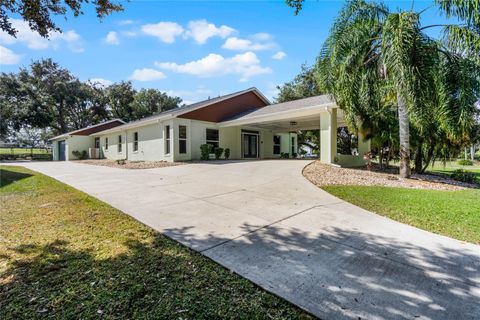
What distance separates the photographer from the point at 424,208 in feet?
17.8

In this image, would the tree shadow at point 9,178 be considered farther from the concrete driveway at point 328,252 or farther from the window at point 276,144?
the window at point 276,144

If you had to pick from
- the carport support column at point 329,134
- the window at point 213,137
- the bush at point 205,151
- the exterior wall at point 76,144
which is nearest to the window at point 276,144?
the window at point 213,137

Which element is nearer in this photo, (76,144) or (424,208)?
(424,208)

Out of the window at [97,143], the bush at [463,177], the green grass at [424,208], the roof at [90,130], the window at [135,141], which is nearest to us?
the green grass at [424,208]

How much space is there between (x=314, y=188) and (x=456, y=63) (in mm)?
6841

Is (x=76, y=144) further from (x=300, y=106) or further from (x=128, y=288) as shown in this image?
(x=128, y=288)

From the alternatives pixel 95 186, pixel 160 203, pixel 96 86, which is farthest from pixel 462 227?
pixel 96 86

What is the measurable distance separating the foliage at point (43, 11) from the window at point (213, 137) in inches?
509

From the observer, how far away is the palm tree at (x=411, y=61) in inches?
299

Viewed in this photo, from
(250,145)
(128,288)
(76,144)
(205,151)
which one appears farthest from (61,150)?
(128,288)

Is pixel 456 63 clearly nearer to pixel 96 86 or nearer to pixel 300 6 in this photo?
pixel 300 6

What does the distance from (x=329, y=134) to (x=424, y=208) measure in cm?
704

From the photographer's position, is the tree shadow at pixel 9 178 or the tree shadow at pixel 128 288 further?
the tree shadow at pixel 9 178

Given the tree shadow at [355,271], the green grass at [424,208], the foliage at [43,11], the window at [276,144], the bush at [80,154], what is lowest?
the tree shadow at [355,271]
